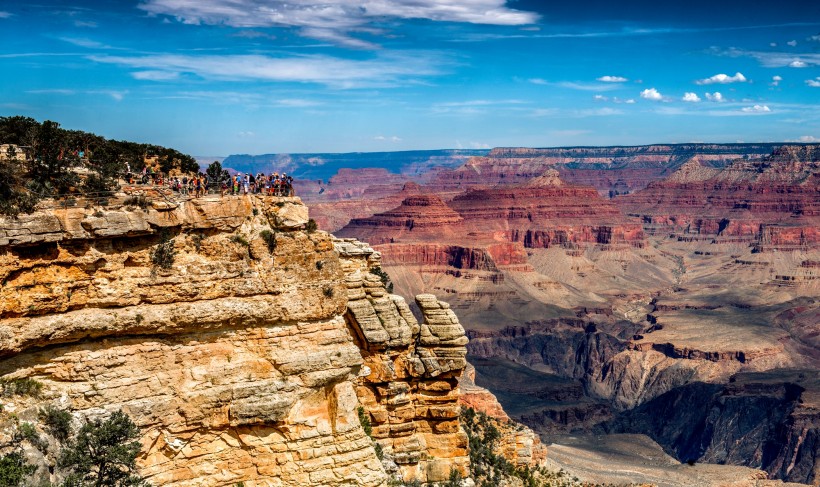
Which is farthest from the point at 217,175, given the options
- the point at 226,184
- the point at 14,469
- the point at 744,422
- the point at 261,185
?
the point at 744,422

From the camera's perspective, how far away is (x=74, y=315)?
17922 millimetres

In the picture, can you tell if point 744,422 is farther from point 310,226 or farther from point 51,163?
point 51,163

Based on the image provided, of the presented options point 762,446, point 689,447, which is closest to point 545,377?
point 689,447

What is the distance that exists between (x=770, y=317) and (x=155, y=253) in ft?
660

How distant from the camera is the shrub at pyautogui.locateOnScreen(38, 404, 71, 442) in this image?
57.9 feet

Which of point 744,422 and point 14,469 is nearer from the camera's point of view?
point 14,469

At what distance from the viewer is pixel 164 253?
19266mm

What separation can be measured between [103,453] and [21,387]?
7.23 ft

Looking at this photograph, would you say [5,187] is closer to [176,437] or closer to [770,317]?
[176,437]

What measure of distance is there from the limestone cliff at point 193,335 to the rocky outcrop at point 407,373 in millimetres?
4085

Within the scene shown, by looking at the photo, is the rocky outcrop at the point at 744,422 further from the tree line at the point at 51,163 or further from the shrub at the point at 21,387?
the shrub at the point at 21,387

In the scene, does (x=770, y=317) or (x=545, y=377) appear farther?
(x=770, y=317)

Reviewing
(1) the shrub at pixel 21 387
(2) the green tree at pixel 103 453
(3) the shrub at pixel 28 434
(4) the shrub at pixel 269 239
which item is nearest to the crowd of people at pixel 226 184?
(4) the shrub at pixel 269 239

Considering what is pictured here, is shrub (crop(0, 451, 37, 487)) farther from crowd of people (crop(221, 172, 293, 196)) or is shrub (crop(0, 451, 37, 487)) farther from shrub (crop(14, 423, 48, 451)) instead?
crowd of people (crop(221, 172, 293, 196))
